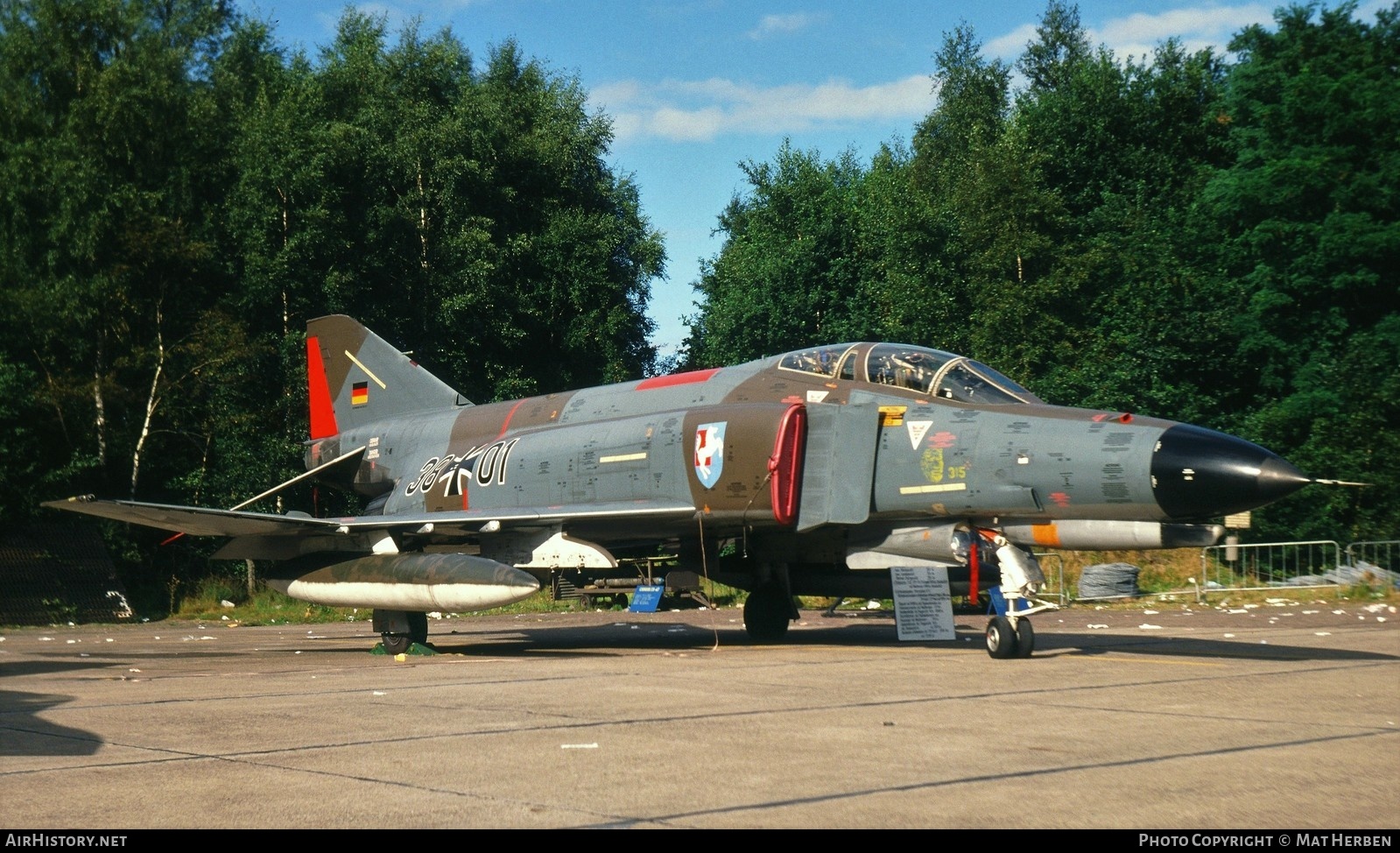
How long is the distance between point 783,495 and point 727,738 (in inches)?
235

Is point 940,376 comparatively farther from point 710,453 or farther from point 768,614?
point 768,614

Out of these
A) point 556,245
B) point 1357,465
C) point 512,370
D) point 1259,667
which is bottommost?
point 1259,667

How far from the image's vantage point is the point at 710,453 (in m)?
13.3

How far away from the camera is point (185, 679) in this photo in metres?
11.0

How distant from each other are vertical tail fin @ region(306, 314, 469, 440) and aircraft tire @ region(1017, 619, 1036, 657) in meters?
9.99

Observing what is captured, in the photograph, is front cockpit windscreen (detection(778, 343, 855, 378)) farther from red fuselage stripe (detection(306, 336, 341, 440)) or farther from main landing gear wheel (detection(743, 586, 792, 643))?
red fuselage stripe (detection(306, 336, 341, 440))

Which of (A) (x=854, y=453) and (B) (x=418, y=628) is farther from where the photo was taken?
(B) (x=418, y=628)

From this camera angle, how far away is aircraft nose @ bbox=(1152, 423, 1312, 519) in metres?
9.85

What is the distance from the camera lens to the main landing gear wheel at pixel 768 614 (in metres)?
15.2

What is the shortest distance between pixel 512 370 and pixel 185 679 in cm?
2511

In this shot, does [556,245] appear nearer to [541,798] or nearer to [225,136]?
[225,136]
